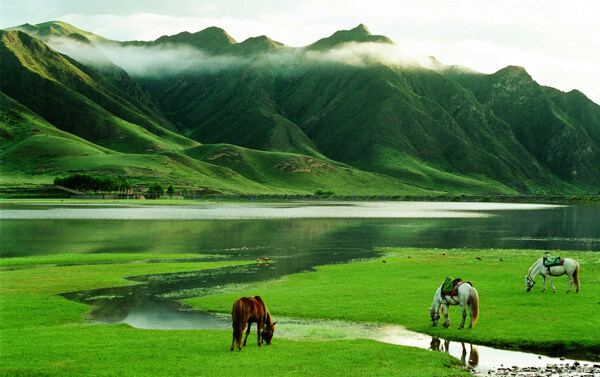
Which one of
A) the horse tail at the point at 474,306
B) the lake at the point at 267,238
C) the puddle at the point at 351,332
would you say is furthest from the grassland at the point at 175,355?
the lake at the point at 267,238

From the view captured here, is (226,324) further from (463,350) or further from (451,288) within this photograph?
(463,350)

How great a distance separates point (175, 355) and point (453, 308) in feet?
54.9

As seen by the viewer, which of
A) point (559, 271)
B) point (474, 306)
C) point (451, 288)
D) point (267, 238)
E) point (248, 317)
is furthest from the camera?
point (267, 238)

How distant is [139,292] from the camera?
38281mm

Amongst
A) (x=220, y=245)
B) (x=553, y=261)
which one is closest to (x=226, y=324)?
(x=553, y=261)

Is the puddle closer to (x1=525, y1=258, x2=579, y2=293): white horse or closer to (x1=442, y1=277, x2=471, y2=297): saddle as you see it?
(x1=442, y1=277, x2=471, y2=297): saddle

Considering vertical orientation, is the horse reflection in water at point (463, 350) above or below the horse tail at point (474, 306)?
below

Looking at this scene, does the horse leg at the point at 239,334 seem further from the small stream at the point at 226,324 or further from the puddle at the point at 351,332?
the puddle at the point at 351,332

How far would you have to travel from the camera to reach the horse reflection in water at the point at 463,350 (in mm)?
22328

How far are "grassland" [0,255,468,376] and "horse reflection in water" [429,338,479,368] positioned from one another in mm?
781

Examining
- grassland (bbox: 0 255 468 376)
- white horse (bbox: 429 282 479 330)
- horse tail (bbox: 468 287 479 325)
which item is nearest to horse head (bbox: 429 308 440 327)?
white horse (bbox: 429 282 479 330)

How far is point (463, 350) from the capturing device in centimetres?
2389

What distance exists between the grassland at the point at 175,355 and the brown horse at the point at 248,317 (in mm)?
575

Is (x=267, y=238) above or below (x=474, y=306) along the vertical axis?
below
